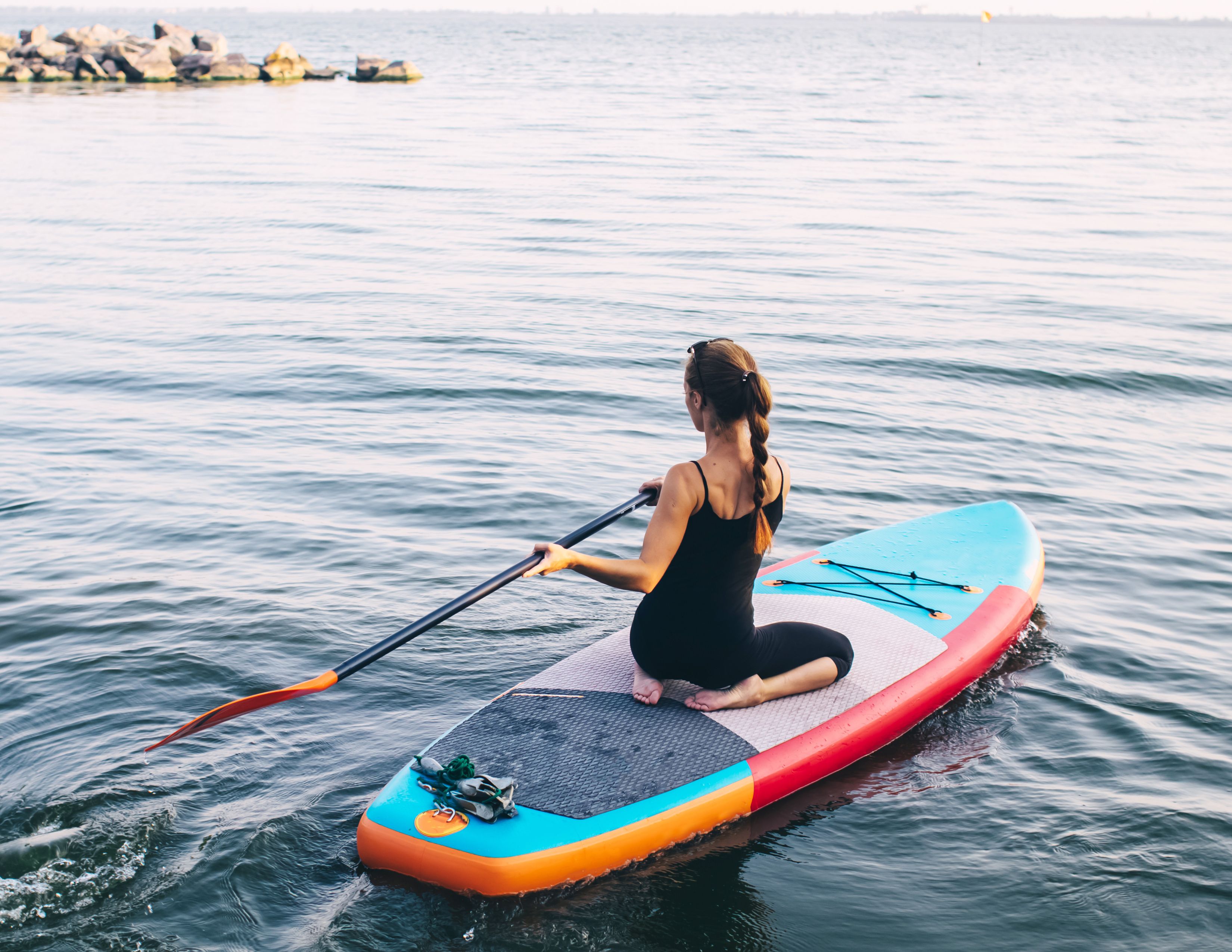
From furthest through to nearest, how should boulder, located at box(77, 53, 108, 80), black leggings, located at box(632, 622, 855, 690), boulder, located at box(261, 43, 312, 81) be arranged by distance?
boulder, located at box(261, 43, 312, 81) → boulder, located at box(77, 53, 108, 80) → black leggings, located at box(632, 622, 855, 690)

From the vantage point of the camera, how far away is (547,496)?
27.1 ft

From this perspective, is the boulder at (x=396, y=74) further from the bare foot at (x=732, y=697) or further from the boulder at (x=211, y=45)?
the bare foot at (x=732, y=697)

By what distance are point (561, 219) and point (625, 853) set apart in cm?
1588

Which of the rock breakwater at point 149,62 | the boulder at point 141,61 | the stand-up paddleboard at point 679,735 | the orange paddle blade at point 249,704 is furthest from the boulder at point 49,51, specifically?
the orange paddle blade at point 249,704

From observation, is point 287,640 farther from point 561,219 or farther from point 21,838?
point 561,219

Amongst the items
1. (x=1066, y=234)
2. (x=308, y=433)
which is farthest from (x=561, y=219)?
(x=308, y=433)

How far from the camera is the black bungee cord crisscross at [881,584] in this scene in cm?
596

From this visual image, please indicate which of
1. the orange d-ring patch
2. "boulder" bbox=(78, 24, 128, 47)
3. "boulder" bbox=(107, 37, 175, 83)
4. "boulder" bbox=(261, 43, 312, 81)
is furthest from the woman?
"boulder" bbox=(78, 24, 128, 47)

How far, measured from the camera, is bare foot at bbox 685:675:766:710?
4.71 metres

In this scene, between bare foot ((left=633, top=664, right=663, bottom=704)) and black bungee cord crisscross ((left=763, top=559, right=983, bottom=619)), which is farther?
black bungee cord crisscross ((left=763, top=559, right=983, bottom=619))

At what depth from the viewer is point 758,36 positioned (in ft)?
479

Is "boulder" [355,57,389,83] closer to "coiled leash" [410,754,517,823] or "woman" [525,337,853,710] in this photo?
"woman" [525,337,853,710]

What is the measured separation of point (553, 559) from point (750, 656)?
3.81ft

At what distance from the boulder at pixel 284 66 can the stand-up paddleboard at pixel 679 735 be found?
4958 cm
